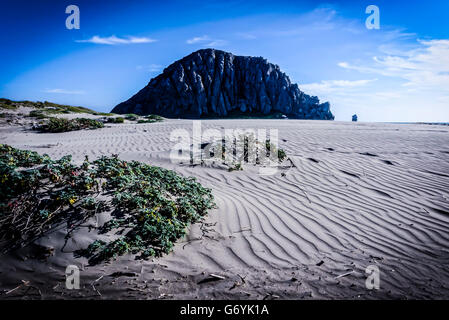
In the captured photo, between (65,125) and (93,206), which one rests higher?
(65,125)


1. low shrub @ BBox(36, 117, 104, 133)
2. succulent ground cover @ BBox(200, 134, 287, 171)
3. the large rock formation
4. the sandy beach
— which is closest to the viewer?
the sandy beach

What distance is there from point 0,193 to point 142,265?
2229 mm

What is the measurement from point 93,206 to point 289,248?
2.75 m

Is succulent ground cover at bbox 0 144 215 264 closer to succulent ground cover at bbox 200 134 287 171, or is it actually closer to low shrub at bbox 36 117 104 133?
succulent ground cover at bbox 200 134 287 171

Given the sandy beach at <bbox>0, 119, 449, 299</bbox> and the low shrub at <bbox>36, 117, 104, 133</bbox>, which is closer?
the sandy beach at <bbox>0, 119, 449, 299</bbox>

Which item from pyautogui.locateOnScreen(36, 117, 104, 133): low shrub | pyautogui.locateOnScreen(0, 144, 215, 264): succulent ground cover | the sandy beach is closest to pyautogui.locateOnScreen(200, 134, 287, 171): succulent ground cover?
the sandy beach

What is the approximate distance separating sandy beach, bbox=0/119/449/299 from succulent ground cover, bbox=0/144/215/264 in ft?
0.53

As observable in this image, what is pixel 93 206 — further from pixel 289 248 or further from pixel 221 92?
pixel 221 92

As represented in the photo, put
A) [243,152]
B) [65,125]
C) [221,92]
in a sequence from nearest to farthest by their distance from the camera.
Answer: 1. [243,152]
2. [65,125]
3. [221,92]

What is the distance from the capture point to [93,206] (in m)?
3.10

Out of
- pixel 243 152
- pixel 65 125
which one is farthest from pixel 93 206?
pixel 65 125

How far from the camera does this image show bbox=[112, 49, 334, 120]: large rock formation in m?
66.2
